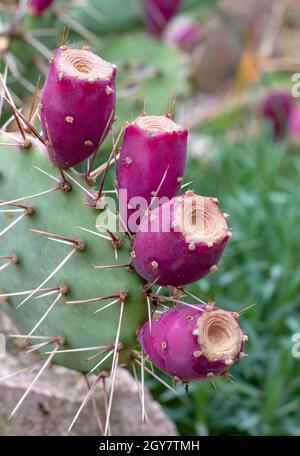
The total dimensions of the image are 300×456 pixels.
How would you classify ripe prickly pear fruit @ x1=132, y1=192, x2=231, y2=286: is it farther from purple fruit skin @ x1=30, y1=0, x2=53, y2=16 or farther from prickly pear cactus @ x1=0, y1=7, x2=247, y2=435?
purple fruit skin @ x1=30, y1=0, x2=53, y2=16

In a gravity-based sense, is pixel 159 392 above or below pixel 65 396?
above

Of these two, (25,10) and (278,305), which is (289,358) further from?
(25,10)

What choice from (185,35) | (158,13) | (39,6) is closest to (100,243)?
(39,6)

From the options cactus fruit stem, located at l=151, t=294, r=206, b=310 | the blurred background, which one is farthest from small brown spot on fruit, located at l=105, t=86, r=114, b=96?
the blurred background

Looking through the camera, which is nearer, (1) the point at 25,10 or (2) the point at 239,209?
(1) the point at 25,10

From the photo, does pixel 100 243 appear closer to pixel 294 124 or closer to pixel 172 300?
pixel 172 300

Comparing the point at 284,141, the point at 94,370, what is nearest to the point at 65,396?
the point at 94,370

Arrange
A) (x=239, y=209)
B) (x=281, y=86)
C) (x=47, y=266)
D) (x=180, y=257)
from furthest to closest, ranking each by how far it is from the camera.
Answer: (x=281, y=86)
(x=239, y=209)
(x=47, y=266)
(x=180, y=257)
